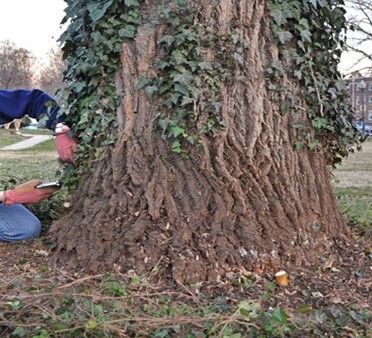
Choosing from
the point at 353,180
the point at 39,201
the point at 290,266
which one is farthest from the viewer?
the point at 353,180

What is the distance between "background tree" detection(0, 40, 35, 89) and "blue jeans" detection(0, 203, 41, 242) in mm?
44941

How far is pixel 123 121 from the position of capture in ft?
10.6

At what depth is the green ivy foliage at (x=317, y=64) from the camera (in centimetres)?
330

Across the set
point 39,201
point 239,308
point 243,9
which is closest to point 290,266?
point 239,308

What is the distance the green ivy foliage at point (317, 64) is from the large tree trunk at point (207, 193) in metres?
0.07

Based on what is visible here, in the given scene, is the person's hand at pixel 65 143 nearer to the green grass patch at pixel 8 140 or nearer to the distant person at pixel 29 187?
the distant person at pixel 29 187

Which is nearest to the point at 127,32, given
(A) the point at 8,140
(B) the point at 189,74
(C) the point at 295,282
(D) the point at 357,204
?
(B) the point at 189,74

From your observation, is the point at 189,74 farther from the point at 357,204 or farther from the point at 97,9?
the point at 357,204

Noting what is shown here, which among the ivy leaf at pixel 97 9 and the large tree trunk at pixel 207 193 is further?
the ivy leaf at pixel 97 9

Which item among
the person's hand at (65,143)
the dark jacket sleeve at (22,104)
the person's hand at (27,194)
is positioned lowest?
the person's hand at (27,194)

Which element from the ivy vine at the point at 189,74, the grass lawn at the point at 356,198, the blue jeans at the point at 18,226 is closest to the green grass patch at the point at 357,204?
the grass lawn at the point at 356,198

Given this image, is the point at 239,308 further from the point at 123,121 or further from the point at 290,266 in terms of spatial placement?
the point at 123,121

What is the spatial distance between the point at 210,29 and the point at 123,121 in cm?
68

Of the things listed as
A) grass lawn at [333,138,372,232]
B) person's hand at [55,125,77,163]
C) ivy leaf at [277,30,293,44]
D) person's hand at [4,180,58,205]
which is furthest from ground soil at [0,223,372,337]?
ivy leaf at [277,30,293,44]
